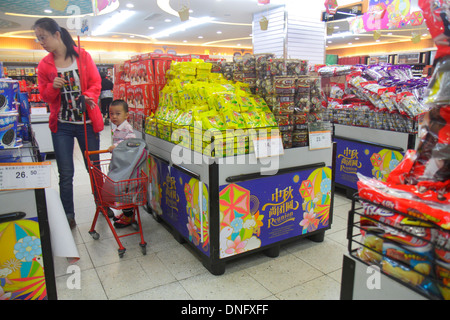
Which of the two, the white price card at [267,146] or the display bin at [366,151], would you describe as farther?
the display bin at [366,151]

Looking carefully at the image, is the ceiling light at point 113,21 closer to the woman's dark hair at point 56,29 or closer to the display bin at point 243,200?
the woman's dark hair at point 56,29

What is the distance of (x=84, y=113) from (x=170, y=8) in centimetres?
759

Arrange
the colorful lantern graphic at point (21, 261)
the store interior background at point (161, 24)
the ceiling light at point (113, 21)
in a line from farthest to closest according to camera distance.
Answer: the ceiling light at point (113, 21) → the store interior background at point (161, 24) → the colorful lantern graphic at point (21, 261)

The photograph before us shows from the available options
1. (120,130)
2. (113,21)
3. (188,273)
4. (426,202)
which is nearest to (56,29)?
(120,130)

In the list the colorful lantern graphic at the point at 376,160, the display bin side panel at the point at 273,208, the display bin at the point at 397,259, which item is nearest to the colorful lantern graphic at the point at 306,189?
the display bin side panel at the point at 273,208

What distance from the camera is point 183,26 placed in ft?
42.5

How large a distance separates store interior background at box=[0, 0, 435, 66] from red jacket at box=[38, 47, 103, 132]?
Result: 0.47 meters

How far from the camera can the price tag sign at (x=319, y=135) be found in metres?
2.71

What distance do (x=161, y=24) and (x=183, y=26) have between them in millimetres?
1074

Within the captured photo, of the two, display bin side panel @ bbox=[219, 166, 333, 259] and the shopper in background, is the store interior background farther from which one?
display bin side panel @ bbox=[219, 166, 333, 259]

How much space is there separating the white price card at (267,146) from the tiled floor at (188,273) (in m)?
0.90
